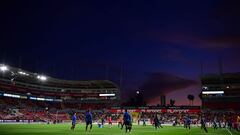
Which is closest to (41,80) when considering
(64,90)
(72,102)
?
(64,90)

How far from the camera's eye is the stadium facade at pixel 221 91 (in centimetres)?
10581

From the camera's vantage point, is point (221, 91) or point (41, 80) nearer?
point (221, 91)

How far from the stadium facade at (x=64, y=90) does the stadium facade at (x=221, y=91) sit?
3559 cm

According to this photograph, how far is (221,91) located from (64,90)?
6403 cm

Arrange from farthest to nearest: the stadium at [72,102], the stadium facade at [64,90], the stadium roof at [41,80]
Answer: the stadium facade at [64,90], the stadium roof at [41,80], the stadium at [72,102]

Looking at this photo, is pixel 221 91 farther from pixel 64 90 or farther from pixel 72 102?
pixel 64 90

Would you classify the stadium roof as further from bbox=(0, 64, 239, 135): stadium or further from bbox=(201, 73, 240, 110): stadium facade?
bbox=(201, 73, 240, 110): stadium facade

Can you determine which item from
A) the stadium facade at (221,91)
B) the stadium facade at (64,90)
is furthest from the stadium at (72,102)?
the stadium facade at (221,91)

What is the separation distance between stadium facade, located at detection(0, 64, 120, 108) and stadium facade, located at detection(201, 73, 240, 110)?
117 ft

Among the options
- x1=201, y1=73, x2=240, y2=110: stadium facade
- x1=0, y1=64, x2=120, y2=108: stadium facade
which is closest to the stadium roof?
x1=0, y1=64, x2=120, y2=108: stadium facade

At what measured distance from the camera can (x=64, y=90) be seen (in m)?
133

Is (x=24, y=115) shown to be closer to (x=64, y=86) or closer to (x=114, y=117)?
(x=114, y=117)

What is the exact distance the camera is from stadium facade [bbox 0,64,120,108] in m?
114

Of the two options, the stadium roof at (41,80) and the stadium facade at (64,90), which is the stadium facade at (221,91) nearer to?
the stadium facade at (64,90)
